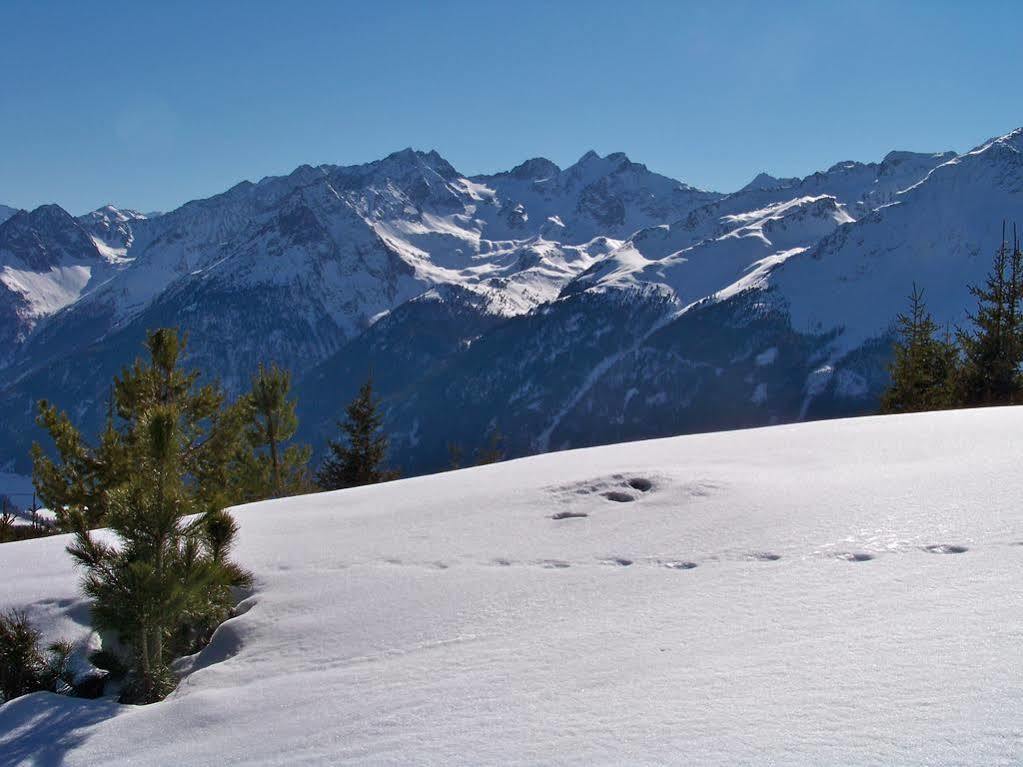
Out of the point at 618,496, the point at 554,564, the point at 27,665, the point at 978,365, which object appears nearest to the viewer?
the point at 27,665

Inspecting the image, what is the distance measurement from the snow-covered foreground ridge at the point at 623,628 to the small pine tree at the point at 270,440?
49.9ft

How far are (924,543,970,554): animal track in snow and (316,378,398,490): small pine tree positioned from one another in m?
26.2

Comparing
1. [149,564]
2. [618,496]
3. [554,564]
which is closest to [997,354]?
[618,496]

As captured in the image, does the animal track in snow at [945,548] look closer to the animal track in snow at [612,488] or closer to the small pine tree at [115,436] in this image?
the animal track in snow at [612,488]

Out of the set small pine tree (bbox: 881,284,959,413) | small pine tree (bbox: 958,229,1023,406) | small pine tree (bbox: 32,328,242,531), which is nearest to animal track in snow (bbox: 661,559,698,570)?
small pine tree (bbox: 32,328,242,531)

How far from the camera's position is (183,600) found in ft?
19.1

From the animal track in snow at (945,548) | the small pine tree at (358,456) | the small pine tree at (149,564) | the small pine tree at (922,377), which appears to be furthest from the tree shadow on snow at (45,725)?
the small pine tree at (358,456)

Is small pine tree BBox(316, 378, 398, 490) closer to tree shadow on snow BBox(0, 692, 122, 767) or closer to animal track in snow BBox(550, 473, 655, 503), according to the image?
animal track in snow BBox(550, 473, 655, 503)

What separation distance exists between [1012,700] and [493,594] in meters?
3.69

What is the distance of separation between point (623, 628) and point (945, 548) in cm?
258

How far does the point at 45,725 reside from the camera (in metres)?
5.22

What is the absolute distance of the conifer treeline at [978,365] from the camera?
22609mm

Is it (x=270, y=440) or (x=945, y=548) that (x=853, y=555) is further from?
(x=270, y=440)

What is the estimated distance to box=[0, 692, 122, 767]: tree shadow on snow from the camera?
15.9ft
